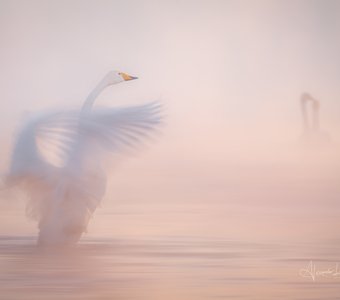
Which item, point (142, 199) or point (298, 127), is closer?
point (142, 199)

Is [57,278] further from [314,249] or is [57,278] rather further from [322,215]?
[322,215]

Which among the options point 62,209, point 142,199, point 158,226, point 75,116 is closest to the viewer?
point 75,116

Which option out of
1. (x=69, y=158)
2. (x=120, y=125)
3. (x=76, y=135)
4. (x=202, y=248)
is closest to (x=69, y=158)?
(x=69, y=158)

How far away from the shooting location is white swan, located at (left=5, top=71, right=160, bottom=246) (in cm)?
337

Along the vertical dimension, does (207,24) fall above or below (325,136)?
above

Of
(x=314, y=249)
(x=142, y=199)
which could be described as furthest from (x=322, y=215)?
(x=142, y=199)

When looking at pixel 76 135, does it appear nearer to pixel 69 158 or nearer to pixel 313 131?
pixel 69 158

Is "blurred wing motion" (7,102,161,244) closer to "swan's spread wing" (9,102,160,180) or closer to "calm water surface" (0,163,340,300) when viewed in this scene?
"swan's spread wing" (9,102,160,180)

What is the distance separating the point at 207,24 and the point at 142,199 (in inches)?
40.8

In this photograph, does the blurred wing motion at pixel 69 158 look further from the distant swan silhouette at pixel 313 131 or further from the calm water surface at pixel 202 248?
the distant swan silhouette at pixel 313 131

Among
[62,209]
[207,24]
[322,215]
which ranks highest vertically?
[207,24]

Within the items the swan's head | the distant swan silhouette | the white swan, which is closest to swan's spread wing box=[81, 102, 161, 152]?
the white swan

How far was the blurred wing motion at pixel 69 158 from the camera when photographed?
11.1 feet

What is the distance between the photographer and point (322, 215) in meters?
4.30
